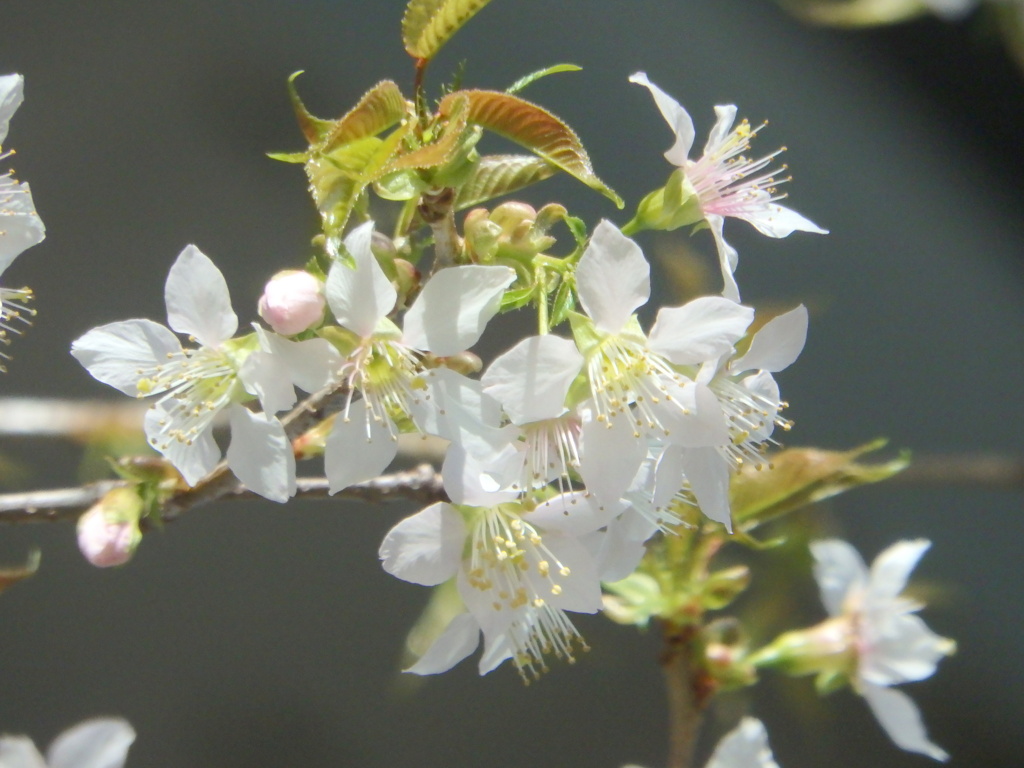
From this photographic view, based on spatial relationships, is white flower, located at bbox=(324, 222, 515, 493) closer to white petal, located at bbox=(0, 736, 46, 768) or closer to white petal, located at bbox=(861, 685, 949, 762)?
white petal, located at bbox=(0, 736, 46, 768)

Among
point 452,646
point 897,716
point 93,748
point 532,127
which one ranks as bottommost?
point 897,716

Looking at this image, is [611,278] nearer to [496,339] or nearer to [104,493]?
[104,493]

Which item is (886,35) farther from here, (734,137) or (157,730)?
(157,730)

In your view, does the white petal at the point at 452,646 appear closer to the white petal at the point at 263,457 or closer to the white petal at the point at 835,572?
the white petal at the point at 263,457

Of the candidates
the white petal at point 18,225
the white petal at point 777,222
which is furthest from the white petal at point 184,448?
the white petal at point 777,222

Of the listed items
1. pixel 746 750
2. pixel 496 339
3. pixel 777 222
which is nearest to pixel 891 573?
pixel 746 750

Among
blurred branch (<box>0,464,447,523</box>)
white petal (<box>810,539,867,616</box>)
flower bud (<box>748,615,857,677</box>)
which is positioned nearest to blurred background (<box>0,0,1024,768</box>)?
white petal (<box>810,539,867,616</box>)
